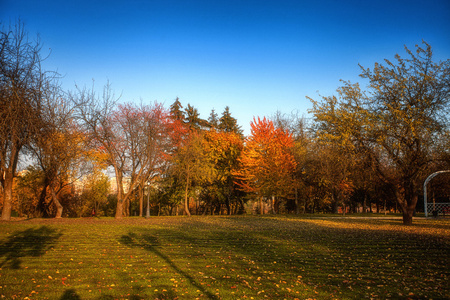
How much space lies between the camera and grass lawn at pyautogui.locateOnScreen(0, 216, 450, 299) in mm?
6273

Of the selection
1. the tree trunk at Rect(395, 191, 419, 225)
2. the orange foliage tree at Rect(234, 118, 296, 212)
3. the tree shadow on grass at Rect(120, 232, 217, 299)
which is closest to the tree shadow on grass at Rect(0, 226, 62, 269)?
the tree shadow on grass at Rect(120, 232, 217, 299)

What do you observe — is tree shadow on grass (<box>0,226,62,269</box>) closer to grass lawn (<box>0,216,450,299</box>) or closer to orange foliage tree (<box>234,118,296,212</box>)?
grass lawn (<box>0,216,450,299</box>)

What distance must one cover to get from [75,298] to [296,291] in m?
4.48

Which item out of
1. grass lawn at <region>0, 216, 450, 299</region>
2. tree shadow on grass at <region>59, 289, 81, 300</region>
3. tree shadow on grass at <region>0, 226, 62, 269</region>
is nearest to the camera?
tree shadow on grass at <region>59, 289, 81, 300</region>

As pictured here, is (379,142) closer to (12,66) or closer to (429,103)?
(429,103)

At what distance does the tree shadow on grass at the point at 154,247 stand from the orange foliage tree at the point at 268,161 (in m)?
21.8

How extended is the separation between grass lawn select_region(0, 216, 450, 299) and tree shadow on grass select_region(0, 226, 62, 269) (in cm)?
3

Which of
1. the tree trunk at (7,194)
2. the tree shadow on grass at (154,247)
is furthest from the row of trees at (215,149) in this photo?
the tree shadow on grass at (154,247)

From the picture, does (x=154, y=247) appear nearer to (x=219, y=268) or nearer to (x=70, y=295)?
(x=219, y=268)

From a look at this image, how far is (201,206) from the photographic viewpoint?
1993 inches

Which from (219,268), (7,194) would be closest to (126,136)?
(7,194)

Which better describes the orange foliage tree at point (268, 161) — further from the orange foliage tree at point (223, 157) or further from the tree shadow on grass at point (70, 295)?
the tree shadow on grass at point (70, 295)

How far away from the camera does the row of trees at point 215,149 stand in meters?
17.4

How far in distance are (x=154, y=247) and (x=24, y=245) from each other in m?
4.60
